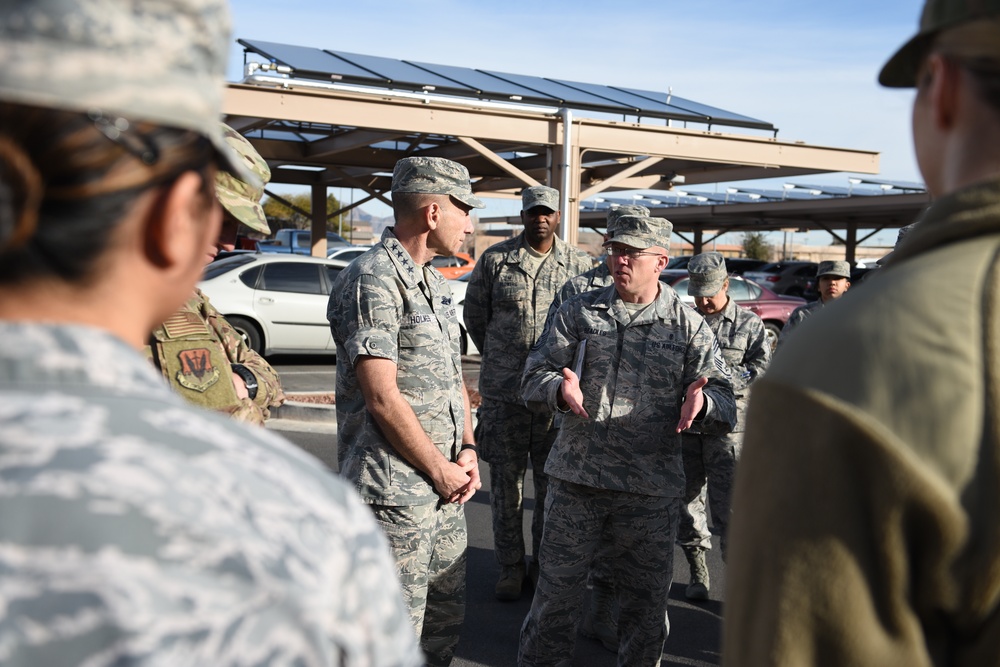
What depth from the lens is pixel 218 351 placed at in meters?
3.01

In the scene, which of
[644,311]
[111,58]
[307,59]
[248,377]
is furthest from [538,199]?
[307,59]

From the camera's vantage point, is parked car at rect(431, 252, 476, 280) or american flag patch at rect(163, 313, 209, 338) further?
parked car at rect(431, 252, 476, 280)

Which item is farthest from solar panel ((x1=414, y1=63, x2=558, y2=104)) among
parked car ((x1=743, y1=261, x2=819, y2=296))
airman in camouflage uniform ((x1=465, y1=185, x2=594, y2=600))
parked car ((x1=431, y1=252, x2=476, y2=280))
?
parked car ((x1=743, y1=261, x2=819, y2=296))

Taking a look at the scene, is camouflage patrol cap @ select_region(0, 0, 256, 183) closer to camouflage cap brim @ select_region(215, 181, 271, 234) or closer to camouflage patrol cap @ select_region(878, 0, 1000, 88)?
camouflage patrol cap @ select_region(878, 0, 1000, 88)

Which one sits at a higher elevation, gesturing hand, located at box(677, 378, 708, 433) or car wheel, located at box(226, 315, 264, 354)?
gesturing hand, located at box(677, 378, 708, 433)

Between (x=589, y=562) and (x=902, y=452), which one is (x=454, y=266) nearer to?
(x=589, y=562)

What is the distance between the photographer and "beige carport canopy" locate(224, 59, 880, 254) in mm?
11758

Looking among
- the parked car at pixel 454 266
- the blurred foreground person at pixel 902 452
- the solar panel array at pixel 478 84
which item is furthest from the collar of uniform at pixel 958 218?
the parked car at pixel 454 266

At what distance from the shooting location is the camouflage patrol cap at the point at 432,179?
12.3ft

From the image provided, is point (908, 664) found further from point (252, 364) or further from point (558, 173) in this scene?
point (558, 173)

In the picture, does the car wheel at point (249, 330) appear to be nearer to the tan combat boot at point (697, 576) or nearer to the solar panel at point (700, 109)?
the solar panel at point (700, 109)

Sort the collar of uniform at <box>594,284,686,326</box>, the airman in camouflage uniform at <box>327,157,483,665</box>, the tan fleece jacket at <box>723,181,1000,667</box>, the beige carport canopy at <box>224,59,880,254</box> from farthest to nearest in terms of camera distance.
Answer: the beige carport canopy at <box>224,59,880,254</box> → the collar of uniform at <box>594,284,686,326</box> → the airman in camouflage uniform at <box>327,157,483,665</box> → the tan fleece jacket at <box>723,181,1000,667</box>

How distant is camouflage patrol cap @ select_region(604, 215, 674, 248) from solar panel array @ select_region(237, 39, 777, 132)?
8.72 metres

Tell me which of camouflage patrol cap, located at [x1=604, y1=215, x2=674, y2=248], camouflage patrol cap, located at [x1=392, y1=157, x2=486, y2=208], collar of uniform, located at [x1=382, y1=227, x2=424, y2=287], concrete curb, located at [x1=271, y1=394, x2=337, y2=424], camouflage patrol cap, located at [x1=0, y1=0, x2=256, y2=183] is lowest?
concrete curb, located at [x1=271, y1=394, x2=337, y2=424]
